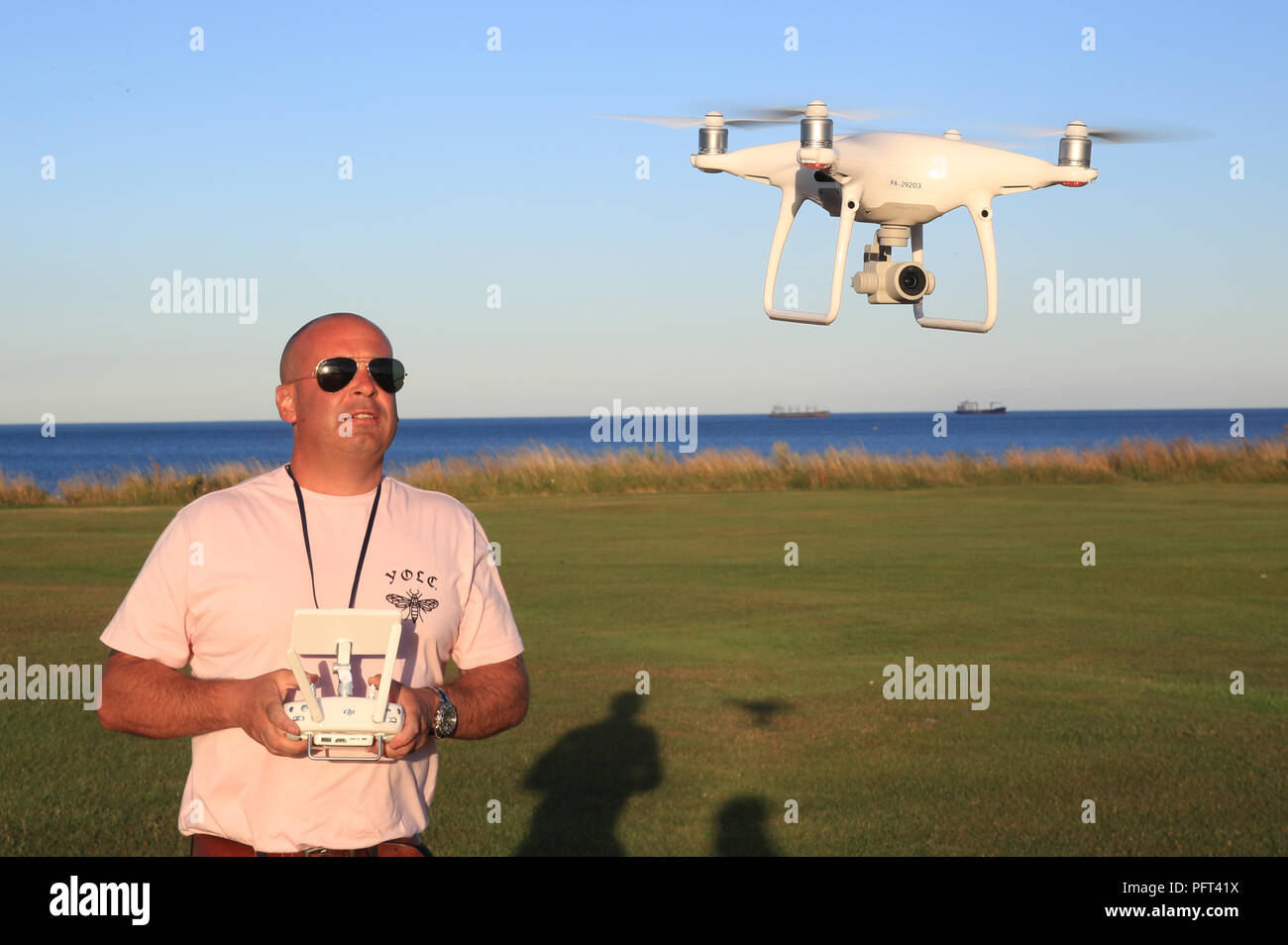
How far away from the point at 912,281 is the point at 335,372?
176 centimetres

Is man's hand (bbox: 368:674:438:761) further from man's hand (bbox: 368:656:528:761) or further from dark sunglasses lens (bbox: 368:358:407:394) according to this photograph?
dark sunglasses lens (bbox: 368:358:407:394)

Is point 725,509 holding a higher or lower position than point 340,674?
lower

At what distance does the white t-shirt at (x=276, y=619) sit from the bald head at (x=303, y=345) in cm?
28

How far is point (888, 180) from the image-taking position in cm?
222

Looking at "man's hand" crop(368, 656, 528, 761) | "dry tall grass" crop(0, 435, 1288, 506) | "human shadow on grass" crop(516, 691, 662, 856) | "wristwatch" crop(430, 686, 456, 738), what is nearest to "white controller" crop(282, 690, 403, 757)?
"man's hand" crop(368, 656, 528, 761)

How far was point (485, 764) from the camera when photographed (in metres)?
9.15

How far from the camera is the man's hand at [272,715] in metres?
2.97

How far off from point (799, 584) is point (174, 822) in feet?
38.2

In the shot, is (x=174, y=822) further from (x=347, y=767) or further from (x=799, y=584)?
(x=799, y=584)

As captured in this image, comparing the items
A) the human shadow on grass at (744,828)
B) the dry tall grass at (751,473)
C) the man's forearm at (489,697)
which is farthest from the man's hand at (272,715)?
the dry tall grass at (751,473)

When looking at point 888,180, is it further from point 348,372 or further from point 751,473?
point 751,473

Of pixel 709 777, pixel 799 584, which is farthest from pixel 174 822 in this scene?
pixel 799 584

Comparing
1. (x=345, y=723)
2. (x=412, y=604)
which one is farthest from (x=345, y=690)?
(x=412, y=604)

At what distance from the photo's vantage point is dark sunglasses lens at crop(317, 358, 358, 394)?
3617 mm
